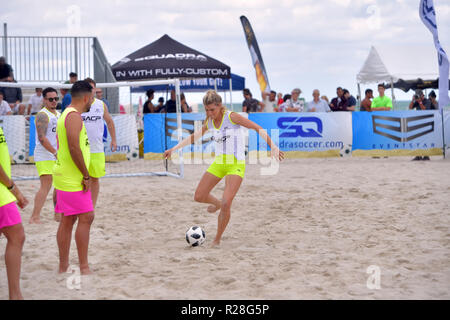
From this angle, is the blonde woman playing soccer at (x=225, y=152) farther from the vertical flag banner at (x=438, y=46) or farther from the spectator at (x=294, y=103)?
the spectator at (x=294, y=103)

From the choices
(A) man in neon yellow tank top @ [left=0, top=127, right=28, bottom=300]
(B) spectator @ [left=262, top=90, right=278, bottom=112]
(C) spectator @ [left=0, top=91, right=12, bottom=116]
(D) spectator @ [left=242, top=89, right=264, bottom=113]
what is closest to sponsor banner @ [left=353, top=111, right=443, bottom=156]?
(D) spectator @ [left=242, top=89, right=264, bottom=113]

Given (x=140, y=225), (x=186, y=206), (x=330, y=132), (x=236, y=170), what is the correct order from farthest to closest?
(x=330, y=132) → (x=186, y=206) → (x=140, y=225) → (x=236, y=170)

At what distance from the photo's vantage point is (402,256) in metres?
5.33

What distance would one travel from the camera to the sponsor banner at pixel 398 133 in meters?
14.3

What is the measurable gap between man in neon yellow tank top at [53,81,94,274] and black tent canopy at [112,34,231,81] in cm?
1120

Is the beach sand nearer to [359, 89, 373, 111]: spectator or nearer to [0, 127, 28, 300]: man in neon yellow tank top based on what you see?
[0, 127, 28, 300]: man in neon yellow tank top

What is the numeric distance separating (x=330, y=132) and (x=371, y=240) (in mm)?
8473

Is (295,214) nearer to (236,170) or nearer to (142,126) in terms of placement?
(236,170)

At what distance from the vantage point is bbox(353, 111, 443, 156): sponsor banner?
1432cm

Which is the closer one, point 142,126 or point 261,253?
point 261,253

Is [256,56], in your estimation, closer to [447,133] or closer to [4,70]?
[447,133]

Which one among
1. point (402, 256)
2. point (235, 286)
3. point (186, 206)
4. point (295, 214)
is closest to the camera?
point (235, 286)
